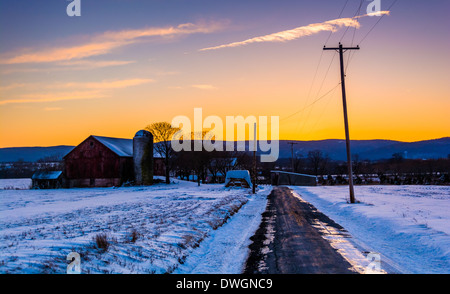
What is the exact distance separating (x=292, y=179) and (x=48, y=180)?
158 feet

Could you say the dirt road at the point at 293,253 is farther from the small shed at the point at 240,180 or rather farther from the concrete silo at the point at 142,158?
the concrete silo at the point at 142,158

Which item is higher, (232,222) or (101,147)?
(101,147)

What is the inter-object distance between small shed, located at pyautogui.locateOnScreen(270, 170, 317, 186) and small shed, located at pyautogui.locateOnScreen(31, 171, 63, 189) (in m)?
44.4

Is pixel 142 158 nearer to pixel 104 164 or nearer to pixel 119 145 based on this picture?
pixel 104 164

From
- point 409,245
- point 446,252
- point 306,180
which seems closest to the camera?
point 446,252

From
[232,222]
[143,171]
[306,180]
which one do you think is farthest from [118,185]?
[232,222]

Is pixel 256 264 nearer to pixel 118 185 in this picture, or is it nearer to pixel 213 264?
pixel 213 264

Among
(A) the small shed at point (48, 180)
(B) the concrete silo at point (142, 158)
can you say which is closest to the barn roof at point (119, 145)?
(B) the concrete silo at point (142, 158)

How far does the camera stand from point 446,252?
910cm

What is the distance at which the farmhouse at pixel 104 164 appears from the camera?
55500 mm

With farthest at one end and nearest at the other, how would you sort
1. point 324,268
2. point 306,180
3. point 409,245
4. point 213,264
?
1. point 306,180
2. point 409,245
3. point 213,264
4. point 324,268

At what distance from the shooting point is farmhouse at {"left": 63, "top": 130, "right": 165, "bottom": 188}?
182ft

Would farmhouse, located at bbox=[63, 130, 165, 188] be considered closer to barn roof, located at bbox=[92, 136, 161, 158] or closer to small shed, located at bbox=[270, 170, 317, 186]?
barn roof, located at bbox=[92, 136, 161, 158]
